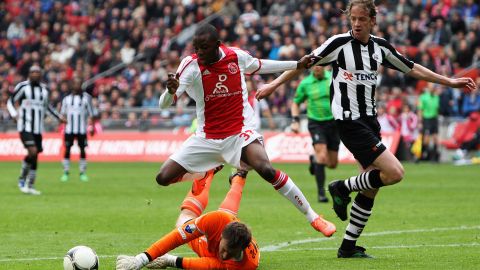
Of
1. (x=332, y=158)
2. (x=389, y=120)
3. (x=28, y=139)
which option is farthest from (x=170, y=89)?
(x=389, y=120)

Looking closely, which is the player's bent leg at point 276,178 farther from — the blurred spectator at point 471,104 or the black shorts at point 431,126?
the blurred spectator at point 471,104

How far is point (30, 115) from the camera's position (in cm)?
1991

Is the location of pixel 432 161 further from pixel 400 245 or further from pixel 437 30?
pixel 400 245

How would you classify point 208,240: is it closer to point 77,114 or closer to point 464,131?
point 77,114

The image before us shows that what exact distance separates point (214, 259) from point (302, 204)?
5.29ft

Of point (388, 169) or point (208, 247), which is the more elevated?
point (388, 169)

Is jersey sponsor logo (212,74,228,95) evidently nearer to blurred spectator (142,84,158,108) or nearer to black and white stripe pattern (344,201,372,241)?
black and white stripe pattern (344,201,372,241)

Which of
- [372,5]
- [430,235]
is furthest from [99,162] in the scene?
[372,5]

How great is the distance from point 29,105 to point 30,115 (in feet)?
0.68

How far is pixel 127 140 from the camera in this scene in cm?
3067

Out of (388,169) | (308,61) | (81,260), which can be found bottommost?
(81,260)

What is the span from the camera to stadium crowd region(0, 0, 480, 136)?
102 ft

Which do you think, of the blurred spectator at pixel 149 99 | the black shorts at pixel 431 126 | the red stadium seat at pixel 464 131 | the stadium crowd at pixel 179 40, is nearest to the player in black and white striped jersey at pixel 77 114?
the stadium crowd at pixel 179 40

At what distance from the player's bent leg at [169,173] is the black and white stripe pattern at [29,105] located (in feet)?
Answer: 33.1
